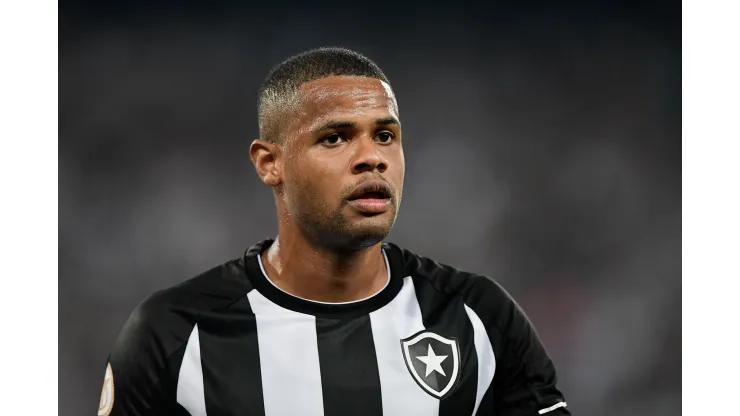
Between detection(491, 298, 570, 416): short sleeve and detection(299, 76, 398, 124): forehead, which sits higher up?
detection(299, 76, 398, 124): forehead

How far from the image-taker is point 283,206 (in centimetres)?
256

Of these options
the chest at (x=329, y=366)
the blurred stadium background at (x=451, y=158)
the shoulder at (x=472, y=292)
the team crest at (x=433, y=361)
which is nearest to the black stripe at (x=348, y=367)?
the chest at (x=329, y=366)

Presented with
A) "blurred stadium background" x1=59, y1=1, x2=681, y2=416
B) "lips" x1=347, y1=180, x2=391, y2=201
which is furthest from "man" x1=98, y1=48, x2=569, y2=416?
"blurred stadium background" x1=59, y1=1, x2=681, y2=416

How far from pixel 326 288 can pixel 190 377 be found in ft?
1.51

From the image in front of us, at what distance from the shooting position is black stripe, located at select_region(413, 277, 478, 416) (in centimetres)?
252

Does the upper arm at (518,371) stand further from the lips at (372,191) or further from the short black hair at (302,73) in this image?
the short black hair at (302,73)

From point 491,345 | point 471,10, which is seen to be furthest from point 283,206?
point 471,10

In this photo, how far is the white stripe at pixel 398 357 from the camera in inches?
97.8

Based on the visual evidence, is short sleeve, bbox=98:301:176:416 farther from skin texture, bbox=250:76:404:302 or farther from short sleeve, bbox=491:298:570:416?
short sleeve, bbox=491:298:570:416

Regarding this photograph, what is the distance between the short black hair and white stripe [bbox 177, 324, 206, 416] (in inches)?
26.5

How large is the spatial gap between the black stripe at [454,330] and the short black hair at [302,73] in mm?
651

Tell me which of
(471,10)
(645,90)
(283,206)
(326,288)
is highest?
(471,10)

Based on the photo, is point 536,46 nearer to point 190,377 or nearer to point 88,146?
point 88,146

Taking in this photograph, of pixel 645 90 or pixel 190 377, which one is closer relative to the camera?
pixel 190 377
